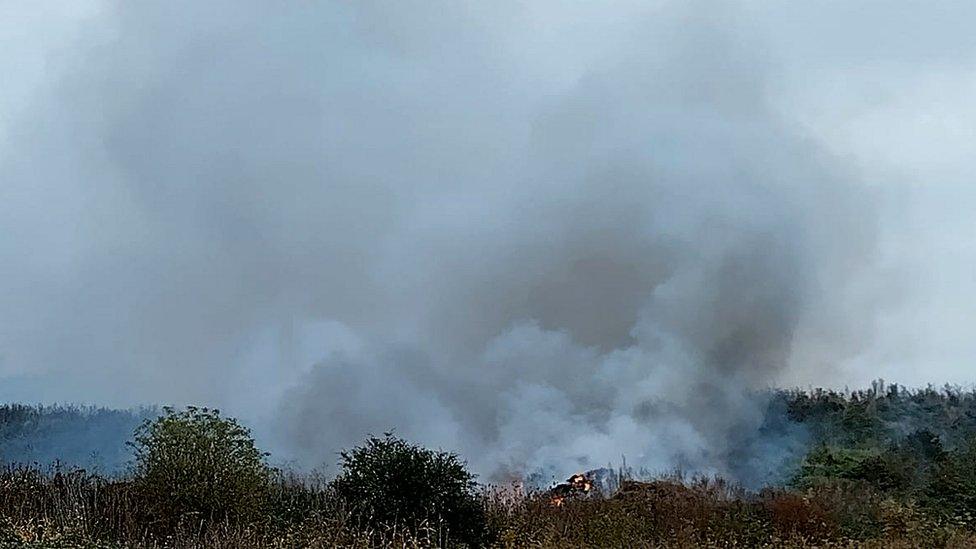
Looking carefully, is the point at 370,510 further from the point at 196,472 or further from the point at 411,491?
the point at 196,472

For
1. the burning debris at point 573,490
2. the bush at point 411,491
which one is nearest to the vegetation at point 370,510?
the bush at point 411,491

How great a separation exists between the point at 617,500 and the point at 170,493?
25.6 feet

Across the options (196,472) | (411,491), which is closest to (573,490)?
(411,491)

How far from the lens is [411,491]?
1429 centimetres

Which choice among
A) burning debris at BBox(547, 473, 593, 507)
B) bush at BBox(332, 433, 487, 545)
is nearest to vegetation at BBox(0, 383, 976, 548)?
bush at BBox(332, 433, 487, 545)

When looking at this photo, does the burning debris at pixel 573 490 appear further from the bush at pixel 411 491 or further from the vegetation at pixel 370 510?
the bush at pixel 411 491

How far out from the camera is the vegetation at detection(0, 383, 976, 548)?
1342cm

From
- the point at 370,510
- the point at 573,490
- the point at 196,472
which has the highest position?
the point at 573,490

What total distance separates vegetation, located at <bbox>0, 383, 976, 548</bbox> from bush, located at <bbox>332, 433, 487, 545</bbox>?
2 cm

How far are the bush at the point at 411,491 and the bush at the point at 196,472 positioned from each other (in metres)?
1.53

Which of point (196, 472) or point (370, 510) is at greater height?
point (196, 472)

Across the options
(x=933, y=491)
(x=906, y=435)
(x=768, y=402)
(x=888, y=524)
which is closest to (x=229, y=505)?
(x=888, y=524)

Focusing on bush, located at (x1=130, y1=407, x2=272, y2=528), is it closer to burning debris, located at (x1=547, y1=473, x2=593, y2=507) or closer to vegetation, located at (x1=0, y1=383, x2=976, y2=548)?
vegetation, located at (x1=0, y1=383, x2=976, y2=548)

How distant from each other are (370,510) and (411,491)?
66cm
